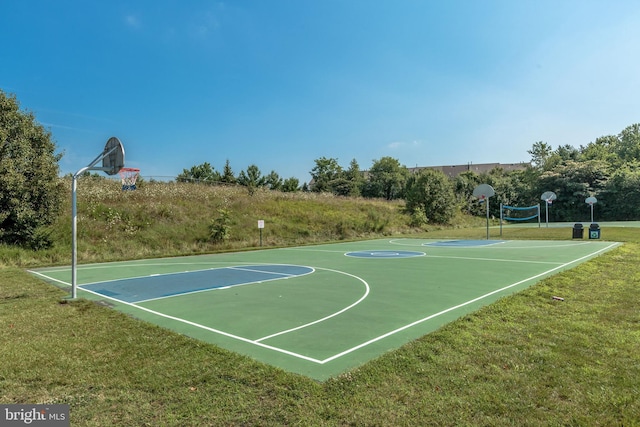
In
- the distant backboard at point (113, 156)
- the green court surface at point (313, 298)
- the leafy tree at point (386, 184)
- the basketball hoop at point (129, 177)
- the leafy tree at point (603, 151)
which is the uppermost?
the leafy tree at point (603, 151)

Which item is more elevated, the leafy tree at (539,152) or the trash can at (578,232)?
the leafy tree at (539,152)

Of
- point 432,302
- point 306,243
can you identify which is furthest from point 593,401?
point 306,243

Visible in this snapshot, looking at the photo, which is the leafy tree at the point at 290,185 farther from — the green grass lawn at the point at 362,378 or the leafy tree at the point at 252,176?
the green grass lawn at the point at 362,378

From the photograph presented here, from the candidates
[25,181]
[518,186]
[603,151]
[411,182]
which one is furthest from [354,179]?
[25,181]

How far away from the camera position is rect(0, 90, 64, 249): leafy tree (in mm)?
13609

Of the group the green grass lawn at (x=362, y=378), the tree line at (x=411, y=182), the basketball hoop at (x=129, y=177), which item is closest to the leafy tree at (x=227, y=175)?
the tree line at (x=411, y=182)

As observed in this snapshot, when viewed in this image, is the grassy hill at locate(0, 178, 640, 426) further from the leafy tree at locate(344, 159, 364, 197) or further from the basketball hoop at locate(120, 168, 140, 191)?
the leafy tree at locate(344, 159, 364, 197)

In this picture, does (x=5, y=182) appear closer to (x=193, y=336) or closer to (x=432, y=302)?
(x=193, y=336)

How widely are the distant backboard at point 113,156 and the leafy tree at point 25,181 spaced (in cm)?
923

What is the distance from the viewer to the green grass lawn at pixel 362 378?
285 cm

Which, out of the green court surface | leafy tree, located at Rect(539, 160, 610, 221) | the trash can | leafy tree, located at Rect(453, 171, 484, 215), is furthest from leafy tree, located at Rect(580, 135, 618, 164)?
the green court surface

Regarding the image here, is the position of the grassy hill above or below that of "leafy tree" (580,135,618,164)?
below

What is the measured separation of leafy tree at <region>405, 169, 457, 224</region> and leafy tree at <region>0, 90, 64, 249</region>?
85.0 feet

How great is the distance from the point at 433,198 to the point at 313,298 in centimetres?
2819
